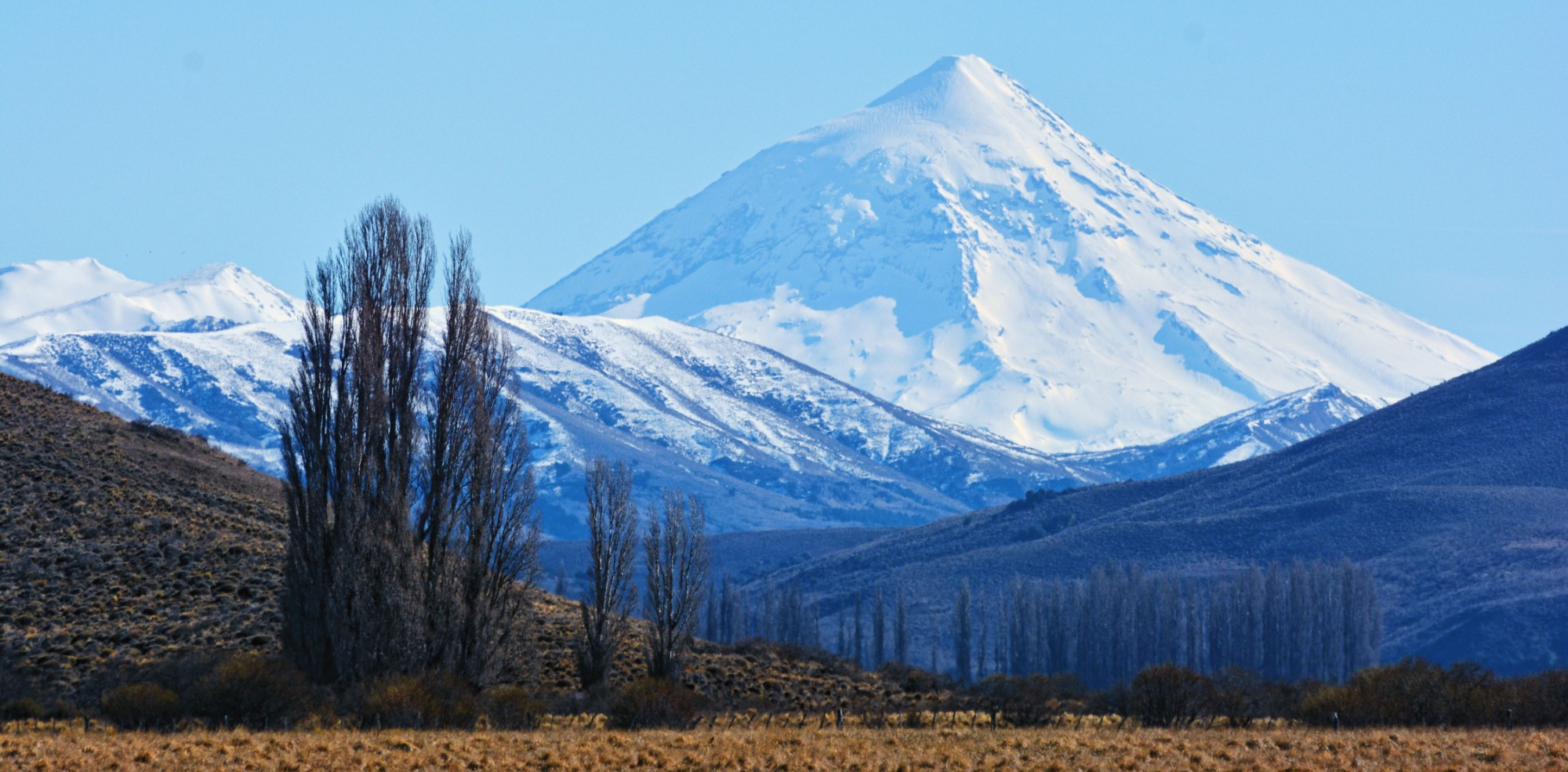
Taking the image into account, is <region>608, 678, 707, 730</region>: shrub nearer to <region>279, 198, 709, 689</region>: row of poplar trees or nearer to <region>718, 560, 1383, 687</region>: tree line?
<region>279, 198, 709, 689</region>: row of poplar trees

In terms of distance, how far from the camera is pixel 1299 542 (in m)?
154

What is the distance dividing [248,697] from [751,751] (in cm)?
1057

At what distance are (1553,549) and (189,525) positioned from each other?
114319 mm

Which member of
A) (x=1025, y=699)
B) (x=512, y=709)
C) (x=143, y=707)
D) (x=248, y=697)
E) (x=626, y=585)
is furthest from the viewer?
(x=626, y=585)

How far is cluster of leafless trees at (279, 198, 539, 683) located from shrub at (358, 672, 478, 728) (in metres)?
2.54

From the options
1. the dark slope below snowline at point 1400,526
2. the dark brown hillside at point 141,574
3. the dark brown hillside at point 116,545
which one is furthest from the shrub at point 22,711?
the dark slope below snowline at point 1400,526

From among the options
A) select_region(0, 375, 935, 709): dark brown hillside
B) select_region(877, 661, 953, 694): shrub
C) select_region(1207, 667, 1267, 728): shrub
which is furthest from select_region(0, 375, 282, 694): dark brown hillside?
select_region(1207, 667, 1267, 728): shrub

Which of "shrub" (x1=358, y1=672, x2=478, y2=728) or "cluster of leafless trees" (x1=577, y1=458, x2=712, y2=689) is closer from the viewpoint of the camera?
"shrub" (x1=358, y1=672, x2=478, y2=728)

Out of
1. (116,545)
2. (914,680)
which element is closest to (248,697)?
(116,545)

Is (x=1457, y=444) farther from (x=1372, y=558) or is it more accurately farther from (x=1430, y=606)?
(x=1430, y=606)

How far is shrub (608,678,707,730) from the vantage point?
33688 mm

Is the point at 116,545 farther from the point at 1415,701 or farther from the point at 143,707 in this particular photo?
the point at 1415,701

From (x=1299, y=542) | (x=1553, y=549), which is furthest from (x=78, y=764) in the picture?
(x=1299, y=542)

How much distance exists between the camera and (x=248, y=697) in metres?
31.7
